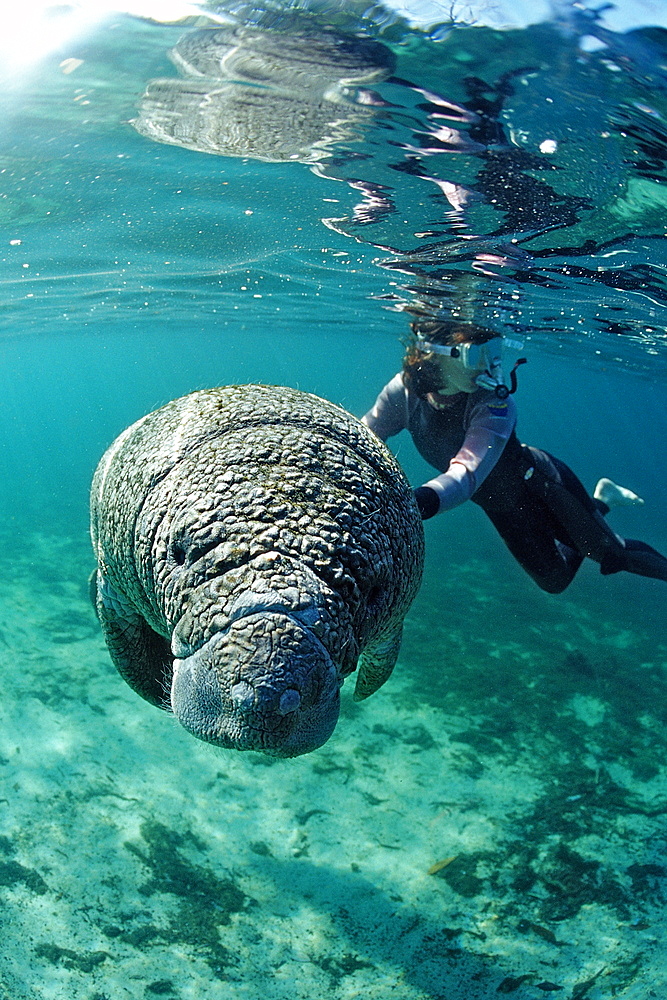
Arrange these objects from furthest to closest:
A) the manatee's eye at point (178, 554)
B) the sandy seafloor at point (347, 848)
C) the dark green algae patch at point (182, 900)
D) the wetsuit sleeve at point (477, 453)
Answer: the dark green algae patch at point (182, 900), the sandy seafloor at point (347, 848), the wetsuit sleeve at point (477, 453), the manatee's eye at point (178, 554)

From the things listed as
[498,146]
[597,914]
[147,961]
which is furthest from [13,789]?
[498,146]

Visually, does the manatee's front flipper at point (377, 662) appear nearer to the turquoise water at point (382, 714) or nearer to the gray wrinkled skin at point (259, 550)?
the gray wrinkled skin at point (259, 550)

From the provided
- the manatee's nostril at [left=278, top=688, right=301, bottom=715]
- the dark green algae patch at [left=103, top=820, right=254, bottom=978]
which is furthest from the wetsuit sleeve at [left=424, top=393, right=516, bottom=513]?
the dark green algae patch at [left=103, top=820, right=254, bottom=978]

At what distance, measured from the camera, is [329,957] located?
15.5 ft

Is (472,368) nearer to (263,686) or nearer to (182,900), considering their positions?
(263,686)

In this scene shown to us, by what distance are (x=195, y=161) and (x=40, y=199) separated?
130 inches

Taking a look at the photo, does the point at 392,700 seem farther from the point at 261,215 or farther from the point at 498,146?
the point at 261,215

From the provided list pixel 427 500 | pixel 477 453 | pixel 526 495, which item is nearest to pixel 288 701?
pixel 427 500

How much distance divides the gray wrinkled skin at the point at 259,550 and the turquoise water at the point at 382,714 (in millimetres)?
1749

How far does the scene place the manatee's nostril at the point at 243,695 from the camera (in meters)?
1.82

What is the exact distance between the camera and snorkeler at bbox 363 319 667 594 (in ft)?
17.6

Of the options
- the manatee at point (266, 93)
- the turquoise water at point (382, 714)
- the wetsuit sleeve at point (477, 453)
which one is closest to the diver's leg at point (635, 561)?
the turquoise water at point (382, 714)

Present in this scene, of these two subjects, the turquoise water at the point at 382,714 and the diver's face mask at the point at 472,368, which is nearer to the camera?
the turquoise water at the point at 382,714

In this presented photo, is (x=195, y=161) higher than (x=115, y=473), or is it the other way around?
(x=195, y=161)
